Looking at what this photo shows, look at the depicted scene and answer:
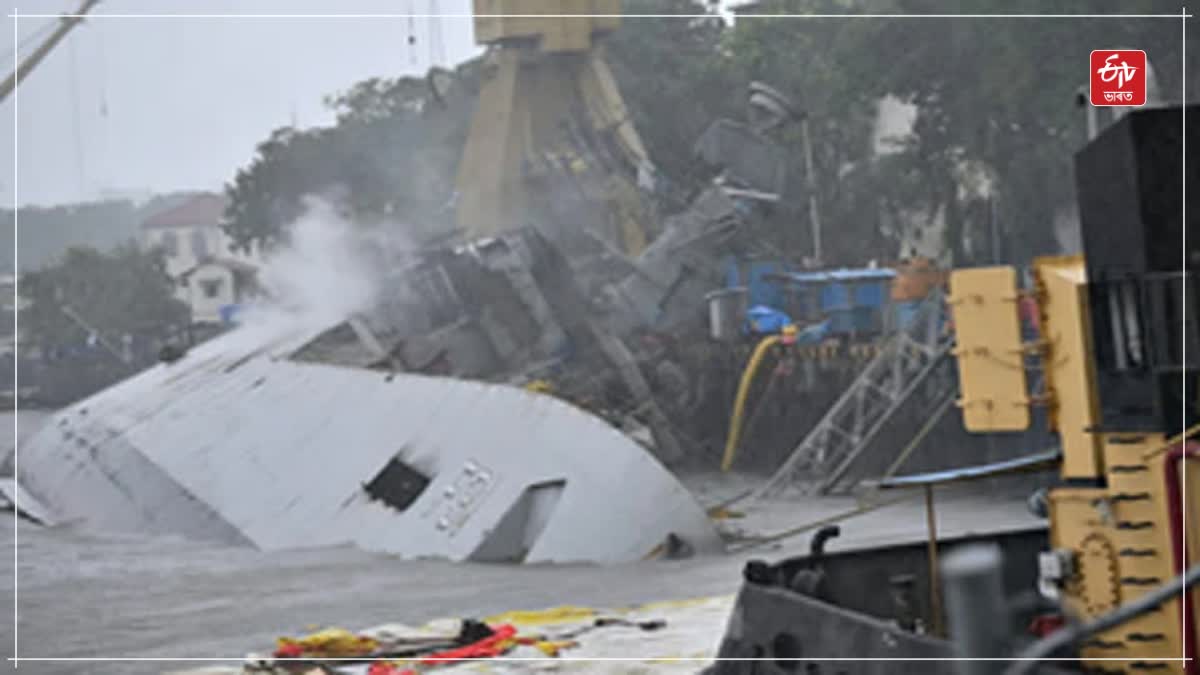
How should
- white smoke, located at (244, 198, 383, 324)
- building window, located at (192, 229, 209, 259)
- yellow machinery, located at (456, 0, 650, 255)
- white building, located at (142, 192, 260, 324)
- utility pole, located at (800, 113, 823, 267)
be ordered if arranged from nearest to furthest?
white smoke, located at (244, 198, 383, 324), utility pole, located at (800, 113, 823, 267), yellow machinery, located at (456, 0, 650, 255), white building, located at (142, 192, 260, 324), building window, located at (192, 229, 209, 259)

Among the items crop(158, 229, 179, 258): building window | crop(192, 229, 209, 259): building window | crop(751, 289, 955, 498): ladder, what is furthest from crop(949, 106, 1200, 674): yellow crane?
crop(192, 229, 209, 259): building window

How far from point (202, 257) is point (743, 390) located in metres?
75.6

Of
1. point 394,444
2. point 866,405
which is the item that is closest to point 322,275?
point 866,405

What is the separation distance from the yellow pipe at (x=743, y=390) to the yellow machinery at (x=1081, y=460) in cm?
3326

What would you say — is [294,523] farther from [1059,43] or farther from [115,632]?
[1059,43]

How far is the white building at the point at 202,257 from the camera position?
110 metres

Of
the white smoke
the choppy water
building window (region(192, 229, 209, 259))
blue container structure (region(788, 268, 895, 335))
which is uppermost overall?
building window (region(192, 229, 209, 259))

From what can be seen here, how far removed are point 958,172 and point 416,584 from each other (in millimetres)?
32390

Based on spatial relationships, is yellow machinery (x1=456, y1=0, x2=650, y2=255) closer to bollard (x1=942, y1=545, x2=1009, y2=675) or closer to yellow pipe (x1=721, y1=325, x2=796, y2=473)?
yellow pipe (x1=721, y1=325, x2=796, y2=473)

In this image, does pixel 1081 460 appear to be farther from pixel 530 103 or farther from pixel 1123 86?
pixel 530 103

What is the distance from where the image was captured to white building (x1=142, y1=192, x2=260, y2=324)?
362 feet

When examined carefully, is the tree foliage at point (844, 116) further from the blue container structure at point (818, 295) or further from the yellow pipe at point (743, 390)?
the yellow pipe at point (743, 390)

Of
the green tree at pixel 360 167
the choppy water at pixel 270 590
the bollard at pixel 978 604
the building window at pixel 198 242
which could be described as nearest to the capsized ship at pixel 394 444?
the choppy water at pixel 270 590

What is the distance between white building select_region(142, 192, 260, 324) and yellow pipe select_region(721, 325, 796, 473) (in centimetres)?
6077
